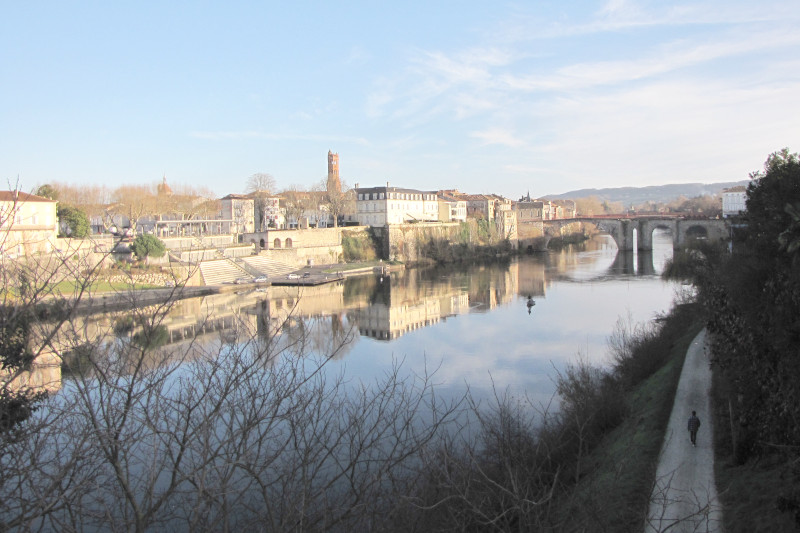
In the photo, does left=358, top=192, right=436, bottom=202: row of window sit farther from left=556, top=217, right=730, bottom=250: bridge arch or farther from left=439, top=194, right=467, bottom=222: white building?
left=556, top=217, right=730, bottom=250: bridge arch

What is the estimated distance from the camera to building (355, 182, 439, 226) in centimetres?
4981

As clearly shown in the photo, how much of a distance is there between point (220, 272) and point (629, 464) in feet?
90.1

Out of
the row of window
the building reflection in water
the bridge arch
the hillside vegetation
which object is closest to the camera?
the hillside vegetation

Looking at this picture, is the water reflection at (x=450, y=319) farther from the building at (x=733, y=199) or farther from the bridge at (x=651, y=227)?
the building at (x=733, y=199)

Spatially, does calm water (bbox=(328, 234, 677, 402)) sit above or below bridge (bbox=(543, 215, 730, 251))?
below

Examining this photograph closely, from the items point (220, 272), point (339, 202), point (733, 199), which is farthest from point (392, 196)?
point (733, 199)

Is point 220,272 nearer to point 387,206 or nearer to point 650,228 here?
point 387,206

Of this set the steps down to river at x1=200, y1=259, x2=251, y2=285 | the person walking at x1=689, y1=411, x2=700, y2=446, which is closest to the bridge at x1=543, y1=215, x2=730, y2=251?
the steps down to river at x1=200, y1=259, x2=251, y2=285

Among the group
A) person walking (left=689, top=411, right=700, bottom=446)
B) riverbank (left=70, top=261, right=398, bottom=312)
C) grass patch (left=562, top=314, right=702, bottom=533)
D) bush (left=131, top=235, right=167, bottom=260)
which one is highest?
bush (left=131, top=235, right=167, bottom=260)

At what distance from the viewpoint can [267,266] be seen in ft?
120

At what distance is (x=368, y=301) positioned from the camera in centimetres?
2633

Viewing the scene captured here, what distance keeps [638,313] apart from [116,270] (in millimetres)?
21997

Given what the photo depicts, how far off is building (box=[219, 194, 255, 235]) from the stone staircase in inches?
465

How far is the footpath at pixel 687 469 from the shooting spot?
5930mm
